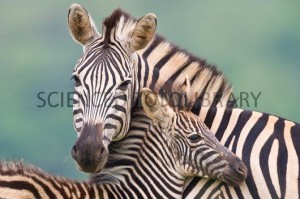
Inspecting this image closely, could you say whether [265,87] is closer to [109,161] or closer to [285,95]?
[285,95]

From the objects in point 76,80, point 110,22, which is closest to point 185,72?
point 110,22

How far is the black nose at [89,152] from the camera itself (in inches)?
533

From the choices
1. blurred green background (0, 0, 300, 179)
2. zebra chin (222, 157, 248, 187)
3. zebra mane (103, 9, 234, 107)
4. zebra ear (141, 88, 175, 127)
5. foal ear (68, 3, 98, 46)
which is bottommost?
blurred green background (0, 0, 300, 179)

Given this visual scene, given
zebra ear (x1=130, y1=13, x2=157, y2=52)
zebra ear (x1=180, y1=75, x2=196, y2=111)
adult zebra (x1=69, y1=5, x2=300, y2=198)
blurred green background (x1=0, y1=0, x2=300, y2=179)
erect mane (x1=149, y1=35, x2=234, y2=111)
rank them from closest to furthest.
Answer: adult zebra (x1=69, y1=5, x2=300, y2=198)
zebra ear (x1=180, y1=75, x2=196, y2=111)
zebra ear (x1=130, y1=13, x2=157, y2=52)
erect mane (x1=149, y1=35, x2=234, y2=111)
blurred green background (x1=0, y1=0, x2=300, y2=179)

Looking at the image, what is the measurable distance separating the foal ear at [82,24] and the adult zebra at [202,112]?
15 millimetres

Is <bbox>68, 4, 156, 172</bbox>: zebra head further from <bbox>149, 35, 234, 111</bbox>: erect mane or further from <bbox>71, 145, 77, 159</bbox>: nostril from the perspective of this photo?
<bbox>149, 35, 234, 111</bbox>: erect mane

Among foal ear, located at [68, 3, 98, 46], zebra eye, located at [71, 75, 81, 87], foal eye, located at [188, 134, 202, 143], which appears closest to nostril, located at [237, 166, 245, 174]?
foal eye, located at [188, 134, 202, 143]

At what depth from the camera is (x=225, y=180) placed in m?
14.1

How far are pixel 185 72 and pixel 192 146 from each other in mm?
1950

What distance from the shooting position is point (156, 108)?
46.6ft

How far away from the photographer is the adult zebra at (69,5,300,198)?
1427 cm

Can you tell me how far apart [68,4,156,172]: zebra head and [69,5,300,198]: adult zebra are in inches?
0.5

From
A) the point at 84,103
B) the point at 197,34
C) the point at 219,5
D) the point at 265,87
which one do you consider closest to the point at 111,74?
the point at 84,103

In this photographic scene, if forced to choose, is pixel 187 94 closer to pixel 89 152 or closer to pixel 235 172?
pixel 235 172
